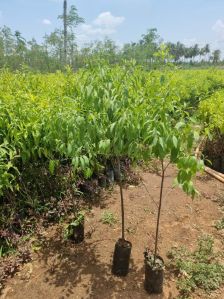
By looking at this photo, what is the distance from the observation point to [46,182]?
139 inches

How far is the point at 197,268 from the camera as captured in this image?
9.09 feet

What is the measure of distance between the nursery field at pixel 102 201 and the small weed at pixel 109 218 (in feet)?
0.04

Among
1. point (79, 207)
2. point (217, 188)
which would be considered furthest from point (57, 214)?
point (217, 188)

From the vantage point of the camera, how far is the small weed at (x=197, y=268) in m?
2.62

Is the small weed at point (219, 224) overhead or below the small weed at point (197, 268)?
overhead

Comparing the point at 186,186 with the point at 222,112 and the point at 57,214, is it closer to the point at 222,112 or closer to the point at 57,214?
the point at 57,214

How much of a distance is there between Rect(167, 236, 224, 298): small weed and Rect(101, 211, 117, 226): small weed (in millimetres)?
835

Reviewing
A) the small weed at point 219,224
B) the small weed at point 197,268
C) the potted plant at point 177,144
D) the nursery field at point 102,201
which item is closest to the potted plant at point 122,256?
the nursery field at point 102,201

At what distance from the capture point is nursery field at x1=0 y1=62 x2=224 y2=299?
79.2 inches

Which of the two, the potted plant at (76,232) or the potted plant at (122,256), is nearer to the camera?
the potted plant at (122,256)

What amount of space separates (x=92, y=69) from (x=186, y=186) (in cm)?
132

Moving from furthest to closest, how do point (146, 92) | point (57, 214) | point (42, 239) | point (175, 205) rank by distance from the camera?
1. point (175, 205)
2. point (57, 214)
3. point (42, 239)
4. point (146, 92)

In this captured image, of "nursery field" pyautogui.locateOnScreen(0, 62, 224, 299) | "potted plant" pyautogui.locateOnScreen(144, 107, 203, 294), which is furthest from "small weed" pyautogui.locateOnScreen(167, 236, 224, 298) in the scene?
"potted plant" pyautogui.locateOnScreen(144, 107, 203, 294)

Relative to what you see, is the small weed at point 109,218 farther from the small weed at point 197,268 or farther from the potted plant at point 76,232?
the small weed at point 197,268
